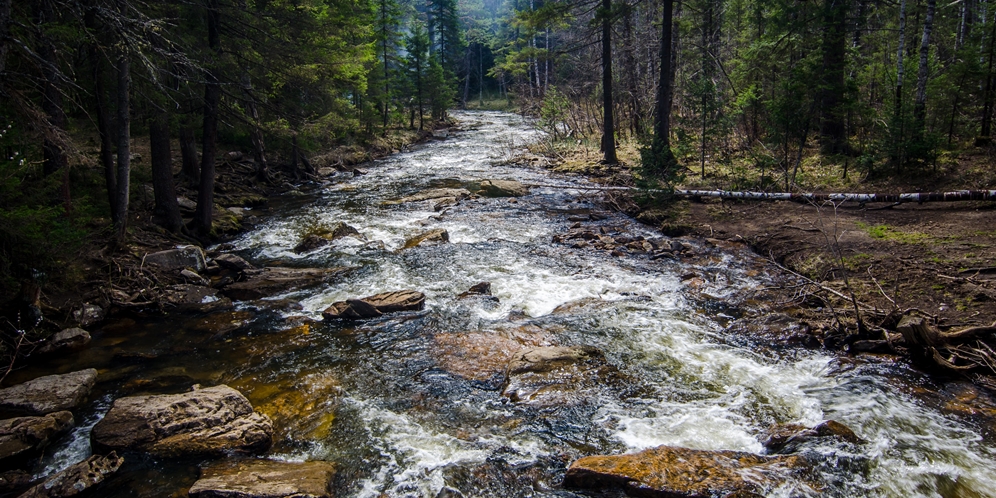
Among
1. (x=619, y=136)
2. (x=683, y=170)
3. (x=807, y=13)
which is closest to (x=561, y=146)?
(x=619, y=136)

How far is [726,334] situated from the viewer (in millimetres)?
8039

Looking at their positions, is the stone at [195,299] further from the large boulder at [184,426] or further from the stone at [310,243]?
the large boulder at [184,426]

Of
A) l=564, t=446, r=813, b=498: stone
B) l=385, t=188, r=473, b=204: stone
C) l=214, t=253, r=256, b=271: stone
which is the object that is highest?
l=385, t=188, r=473, b=204: stone

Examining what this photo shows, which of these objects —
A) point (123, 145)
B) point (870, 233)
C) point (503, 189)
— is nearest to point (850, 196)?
point (870, 233)

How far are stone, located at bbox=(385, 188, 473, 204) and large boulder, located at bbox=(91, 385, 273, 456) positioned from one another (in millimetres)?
13548

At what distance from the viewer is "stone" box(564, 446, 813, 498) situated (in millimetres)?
4758

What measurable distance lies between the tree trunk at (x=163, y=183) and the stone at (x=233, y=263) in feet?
8.03

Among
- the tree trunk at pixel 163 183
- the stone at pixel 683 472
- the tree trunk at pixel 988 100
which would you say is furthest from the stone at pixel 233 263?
the tree trunk at pixel 988 100

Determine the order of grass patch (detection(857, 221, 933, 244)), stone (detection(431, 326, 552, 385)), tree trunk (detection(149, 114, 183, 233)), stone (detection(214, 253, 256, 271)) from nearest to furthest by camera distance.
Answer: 1. stone (detection(431, 326, 552, 385))
2. grass patch (detection(857, 221, 933, 244))
3. stone (detection(214, 253, 256, 271))
4. tree trunk (detection(149, 114, 183, 233))

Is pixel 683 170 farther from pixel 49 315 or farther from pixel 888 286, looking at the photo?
pixel 49 315

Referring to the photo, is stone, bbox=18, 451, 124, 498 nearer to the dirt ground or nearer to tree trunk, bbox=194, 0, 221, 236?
the dirt ground

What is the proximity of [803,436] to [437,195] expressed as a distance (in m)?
15.8

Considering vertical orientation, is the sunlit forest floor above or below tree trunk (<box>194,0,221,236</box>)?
below

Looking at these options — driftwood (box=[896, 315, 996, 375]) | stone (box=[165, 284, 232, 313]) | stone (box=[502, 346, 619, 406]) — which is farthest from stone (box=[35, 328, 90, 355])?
driftwood (box=[896, 315, 996, 375])
